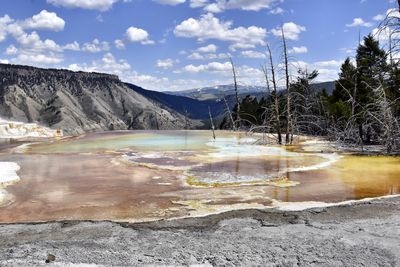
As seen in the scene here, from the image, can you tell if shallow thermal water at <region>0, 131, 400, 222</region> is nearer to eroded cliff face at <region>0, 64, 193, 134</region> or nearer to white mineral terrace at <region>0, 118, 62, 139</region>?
white mineral terrace at <region>0, 118, 62, 139</region>

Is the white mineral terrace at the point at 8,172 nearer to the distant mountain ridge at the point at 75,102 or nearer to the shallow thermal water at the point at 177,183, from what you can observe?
the shallow thermal water at the point at 177,183

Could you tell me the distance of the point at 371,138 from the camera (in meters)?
20.5

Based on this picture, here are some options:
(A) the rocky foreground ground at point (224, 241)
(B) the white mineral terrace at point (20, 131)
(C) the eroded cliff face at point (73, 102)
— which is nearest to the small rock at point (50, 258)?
(A) the rocky foreground ground at point (224, 241)

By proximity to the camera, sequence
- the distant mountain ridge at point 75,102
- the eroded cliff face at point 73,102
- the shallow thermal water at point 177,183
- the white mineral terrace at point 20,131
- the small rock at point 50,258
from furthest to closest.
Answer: the eroded cliff face at point 73,102
the distant mountain ridge at point 75,102
the white mineral terrace at point 20,131
the shallow thermal water at point 177,183
the small rock at point 50,258

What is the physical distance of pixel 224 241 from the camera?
5266 mm

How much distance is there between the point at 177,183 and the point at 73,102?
118 m

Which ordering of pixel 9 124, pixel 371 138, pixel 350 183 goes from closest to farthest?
pixel 350 183 < pixel 371 138 < pixel 9 124

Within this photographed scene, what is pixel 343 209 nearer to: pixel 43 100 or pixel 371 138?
pixel 371 138

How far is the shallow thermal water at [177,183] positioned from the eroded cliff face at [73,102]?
3285 inches

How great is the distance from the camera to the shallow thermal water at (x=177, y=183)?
284 inches

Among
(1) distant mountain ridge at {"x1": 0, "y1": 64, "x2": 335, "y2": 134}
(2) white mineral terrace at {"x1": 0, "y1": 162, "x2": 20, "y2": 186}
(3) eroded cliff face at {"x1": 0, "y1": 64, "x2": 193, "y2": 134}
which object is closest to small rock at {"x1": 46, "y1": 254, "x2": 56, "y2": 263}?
(2) white mineral terrace at {"x1": 0, "y1": 162, "x2": 20, "y2": 186}

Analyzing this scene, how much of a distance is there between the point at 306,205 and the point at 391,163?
6.21m

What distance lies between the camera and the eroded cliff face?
105 metres

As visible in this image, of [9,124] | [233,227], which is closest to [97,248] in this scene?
[233,227]
